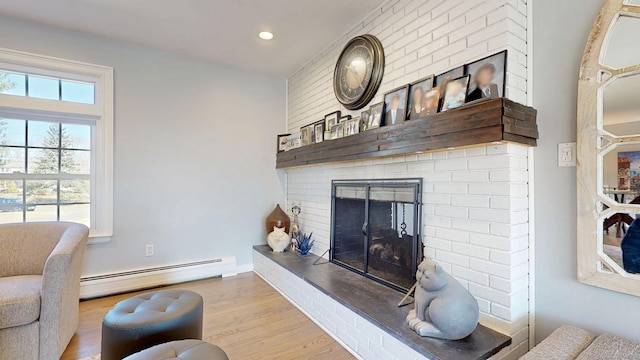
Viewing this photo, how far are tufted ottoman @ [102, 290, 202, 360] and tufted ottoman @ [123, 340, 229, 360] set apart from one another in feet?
0.79

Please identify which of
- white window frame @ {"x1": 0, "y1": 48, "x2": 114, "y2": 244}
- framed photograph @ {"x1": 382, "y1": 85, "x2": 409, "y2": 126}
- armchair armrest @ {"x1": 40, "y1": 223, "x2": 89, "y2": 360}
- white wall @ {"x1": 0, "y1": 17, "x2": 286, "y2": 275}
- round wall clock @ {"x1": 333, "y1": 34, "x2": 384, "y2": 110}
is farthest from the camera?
white wall @ {"x1": 0, "y1": 17, "x2": 286, "y2": 275}

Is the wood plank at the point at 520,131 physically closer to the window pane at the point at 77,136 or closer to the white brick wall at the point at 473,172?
the white brick wall at the point at 473,172

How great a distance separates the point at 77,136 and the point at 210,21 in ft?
5.93

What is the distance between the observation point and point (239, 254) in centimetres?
365

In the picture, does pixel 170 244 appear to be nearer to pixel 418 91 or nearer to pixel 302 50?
pixel 302 50

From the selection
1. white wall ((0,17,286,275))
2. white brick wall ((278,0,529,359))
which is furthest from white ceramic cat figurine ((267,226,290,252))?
white brick wall ((278,0,529,359))

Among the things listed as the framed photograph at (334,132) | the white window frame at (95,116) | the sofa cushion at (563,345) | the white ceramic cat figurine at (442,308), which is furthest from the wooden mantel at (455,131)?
the white window frame at (95,116)

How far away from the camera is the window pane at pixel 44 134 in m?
2.79

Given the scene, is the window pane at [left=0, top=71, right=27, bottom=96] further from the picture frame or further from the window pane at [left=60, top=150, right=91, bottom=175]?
the picture frame

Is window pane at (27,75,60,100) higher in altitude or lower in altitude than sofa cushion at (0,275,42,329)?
higher

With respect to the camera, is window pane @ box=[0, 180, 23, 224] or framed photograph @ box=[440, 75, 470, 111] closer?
framed photograph @ box=[440, 75, 470, 111]

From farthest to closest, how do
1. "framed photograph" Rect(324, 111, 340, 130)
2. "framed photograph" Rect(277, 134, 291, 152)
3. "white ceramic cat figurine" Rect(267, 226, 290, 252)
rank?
"framed photograph" Rect(277, 134, 291, 152) → "white ceramic cat figurine" Rect(267, 226, 290, 252) → "framed photograph" Rect(324, 111, 340, 130)

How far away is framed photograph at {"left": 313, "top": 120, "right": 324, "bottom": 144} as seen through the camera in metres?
3.03

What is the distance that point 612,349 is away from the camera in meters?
1.18
